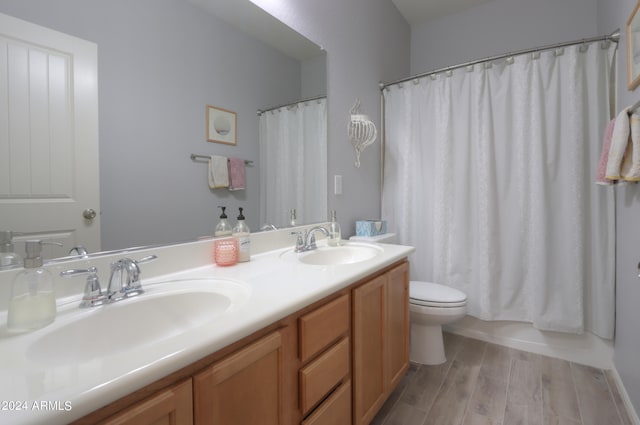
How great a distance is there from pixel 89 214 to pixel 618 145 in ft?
7.05

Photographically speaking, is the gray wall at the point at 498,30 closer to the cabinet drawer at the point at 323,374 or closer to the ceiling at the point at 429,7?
the ceiling at the point at 429,7

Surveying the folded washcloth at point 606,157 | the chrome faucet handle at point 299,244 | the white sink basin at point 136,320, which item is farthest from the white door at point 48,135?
the folded washcloth at point 606,157

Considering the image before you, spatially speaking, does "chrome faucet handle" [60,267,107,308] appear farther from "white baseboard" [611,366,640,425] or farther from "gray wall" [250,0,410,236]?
"white baseboard" [611,366,640,425]

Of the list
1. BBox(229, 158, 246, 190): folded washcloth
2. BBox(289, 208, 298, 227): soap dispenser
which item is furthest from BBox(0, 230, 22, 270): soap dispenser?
BBox(289, 208, 298, 227): soap dispenser

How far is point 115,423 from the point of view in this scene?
1.48ft

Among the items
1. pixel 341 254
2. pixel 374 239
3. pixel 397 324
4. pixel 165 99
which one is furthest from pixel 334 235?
pixel 165 99

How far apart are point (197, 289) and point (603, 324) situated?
2.24 metres

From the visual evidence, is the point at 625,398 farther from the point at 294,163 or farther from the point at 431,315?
the point at 294,163

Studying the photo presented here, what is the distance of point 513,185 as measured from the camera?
6.45ft

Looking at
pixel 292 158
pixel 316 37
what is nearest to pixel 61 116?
pixel 292 158

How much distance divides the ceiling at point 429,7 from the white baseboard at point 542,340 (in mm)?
2598

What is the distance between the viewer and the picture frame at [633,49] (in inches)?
52.5

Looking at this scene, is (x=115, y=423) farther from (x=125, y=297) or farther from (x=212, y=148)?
(x=212, y=148)

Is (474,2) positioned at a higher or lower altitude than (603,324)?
higher
